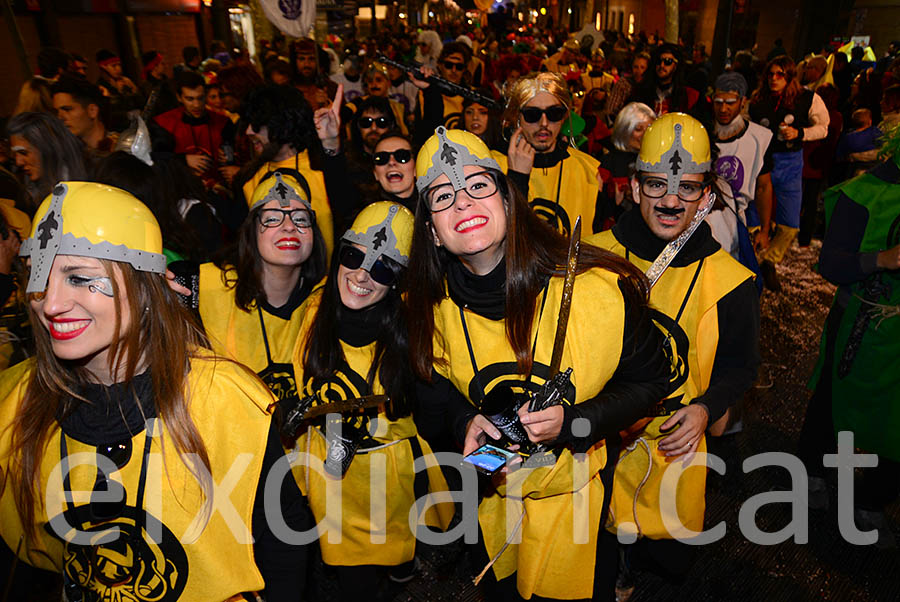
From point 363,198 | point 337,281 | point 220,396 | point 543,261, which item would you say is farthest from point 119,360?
point 363,198

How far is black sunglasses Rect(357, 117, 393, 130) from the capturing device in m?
4.70

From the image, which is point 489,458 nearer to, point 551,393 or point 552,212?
point 551,393

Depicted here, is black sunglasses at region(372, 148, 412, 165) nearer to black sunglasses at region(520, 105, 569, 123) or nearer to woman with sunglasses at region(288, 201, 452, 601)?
black sunglasses at region(520, 105, 569, 123)

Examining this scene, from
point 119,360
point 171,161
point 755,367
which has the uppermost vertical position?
point 171,161

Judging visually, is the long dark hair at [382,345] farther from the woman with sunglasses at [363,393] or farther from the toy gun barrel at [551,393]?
the toy gun barrel at [551,393]

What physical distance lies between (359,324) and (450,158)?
88cm

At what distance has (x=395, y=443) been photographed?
8.86ft

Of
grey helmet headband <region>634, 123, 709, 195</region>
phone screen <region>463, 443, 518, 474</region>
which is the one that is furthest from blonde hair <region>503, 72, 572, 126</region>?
phone screen <region>463, 443, 518, 474</region>

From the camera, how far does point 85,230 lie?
1.51m

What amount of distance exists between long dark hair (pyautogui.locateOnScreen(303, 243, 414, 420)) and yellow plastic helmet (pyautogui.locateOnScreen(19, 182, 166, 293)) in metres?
1.05

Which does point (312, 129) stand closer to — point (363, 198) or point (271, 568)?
point (363, 198)

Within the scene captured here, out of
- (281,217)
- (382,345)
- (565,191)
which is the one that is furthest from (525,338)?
(565,191)

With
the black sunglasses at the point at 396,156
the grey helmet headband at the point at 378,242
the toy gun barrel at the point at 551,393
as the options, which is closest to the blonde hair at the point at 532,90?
the black sunglasses at the point at 396,156

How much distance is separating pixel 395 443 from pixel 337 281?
779 millimetres
